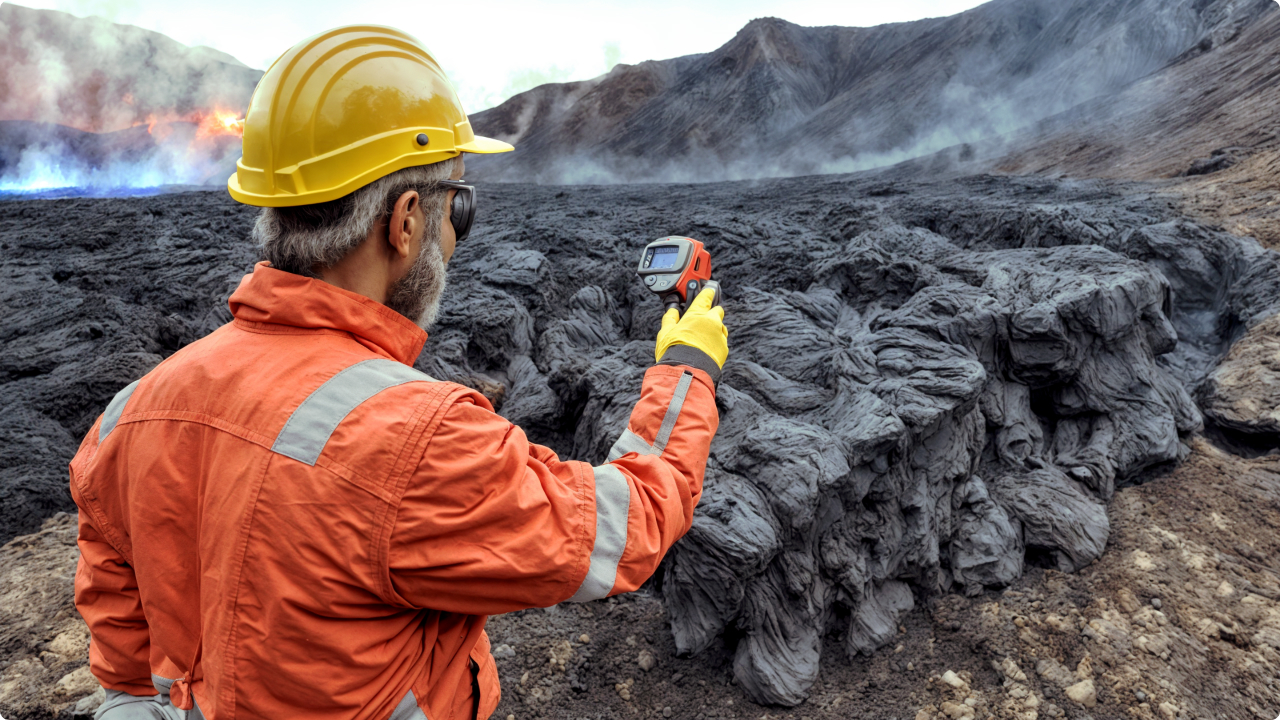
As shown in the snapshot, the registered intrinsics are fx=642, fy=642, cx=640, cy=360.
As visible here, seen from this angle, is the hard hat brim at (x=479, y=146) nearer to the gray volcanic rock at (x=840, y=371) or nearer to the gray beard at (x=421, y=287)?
the gray beard at (x=421, y=287)

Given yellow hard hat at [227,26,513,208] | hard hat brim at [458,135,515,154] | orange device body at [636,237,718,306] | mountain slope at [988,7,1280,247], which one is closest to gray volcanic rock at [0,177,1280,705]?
mountain slope at [988,7,1280,247]

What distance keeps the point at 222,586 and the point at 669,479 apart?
89cm

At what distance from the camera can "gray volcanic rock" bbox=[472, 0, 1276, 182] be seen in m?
22.1

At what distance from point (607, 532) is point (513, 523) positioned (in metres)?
0.22

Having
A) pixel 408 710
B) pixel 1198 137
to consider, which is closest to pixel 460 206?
pixel 408 710

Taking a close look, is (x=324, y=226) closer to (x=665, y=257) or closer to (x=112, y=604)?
(x=112, y=604)

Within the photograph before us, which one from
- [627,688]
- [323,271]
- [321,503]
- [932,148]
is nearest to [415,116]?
[323,271]

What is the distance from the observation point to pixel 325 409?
1.14m

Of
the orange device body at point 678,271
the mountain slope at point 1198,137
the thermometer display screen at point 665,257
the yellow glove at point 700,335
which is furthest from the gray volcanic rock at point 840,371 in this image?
the yellow glove at point 700,335

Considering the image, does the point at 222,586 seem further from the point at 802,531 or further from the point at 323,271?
the point at 802,531

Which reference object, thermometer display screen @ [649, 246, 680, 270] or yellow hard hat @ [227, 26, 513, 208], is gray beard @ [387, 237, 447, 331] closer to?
yellow hard hat @ [227, 26, 513, 208]

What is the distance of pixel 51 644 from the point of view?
333cm

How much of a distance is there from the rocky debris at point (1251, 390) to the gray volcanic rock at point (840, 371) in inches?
8.2

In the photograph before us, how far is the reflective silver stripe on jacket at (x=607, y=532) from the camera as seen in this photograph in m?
1.27
